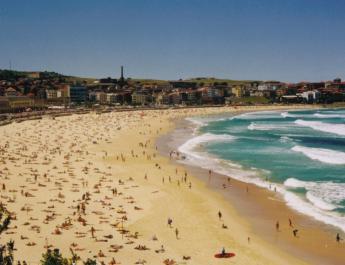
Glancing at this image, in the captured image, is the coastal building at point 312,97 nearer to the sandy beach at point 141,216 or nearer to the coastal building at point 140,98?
the coastal building at point 140,98

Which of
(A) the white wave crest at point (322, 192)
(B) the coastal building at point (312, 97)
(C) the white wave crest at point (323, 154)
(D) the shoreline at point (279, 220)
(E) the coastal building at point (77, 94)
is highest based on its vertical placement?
(E) the coastal building at point (77, 94)

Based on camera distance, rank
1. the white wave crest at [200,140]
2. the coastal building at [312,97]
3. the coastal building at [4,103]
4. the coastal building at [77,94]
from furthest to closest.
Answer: the coastal building at [312,97], the coastal building at [77,94], the coastal building at [4,103], the white wave crest at [200,140]

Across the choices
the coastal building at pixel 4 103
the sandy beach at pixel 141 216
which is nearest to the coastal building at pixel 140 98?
the coastal building at pixel 4 103

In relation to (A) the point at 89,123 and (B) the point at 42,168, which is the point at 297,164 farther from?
(A) the point at 89,123

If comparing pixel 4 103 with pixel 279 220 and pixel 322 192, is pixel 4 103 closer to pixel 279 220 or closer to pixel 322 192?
pixel 322 192

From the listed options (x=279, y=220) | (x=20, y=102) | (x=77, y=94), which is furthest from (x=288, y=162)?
(x=77, y=94)

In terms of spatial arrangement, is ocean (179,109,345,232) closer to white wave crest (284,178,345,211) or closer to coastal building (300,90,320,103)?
white wave crest (284,178,345,211)
